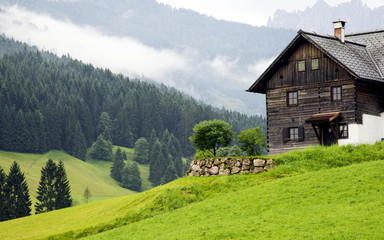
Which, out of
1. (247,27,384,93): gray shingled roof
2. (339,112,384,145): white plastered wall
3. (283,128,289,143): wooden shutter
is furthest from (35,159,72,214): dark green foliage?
(339,112,384,145): white plastered wall

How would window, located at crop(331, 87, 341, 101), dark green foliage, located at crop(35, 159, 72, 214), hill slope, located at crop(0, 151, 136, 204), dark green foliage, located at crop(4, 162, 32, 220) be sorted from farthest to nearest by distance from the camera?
hill slope, located at crop(0, 151, 136, 204), dark green foliage, located at crop(35, 159, 72, 214), dark green foliage, located at crop(4, 162, 32, 220), window, located at crop(331, 87, 341, 101)

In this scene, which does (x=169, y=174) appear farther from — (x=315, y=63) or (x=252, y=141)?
(x=315, y=63)

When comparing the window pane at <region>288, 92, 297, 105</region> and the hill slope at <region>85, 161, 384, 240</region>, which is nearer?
the hill slope at <region>85, 161, 384, 240</region>

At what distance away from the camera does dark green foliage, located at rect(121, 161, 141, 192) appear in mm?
188750

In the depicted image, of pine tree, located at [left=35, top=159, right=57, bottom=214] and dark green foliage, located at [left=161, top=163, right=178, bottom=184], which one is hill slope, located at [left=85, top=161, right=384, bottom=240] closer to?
pine tree, located at [left=35, top=159, right=57, bottom=214]

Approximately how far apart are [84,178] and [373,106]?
448 feet

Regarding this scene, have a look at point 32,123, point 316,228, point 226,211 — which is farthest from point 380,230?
point 32,123

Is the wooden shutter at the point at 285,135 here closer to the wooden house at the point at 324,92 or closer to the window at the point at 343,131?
the wooden house at the point at 324,92

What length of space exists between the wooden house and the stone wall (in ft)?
29.1

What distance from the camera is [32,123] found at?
655 feet

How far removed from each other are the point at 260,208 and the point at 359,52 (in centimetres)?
2666

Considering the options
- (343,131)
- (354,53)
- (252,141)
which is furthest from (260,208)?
(354,53)

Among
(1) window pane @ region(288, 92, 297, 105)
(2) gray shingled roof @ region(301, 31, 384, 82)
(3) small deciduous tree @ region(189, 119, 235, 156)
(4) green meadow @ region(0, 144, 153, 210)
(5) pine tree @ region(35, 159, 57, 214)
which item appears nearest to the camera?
(3) small deciduous tree @ region(189, 119, 235, 156)

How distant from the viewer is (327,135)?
49125mm
